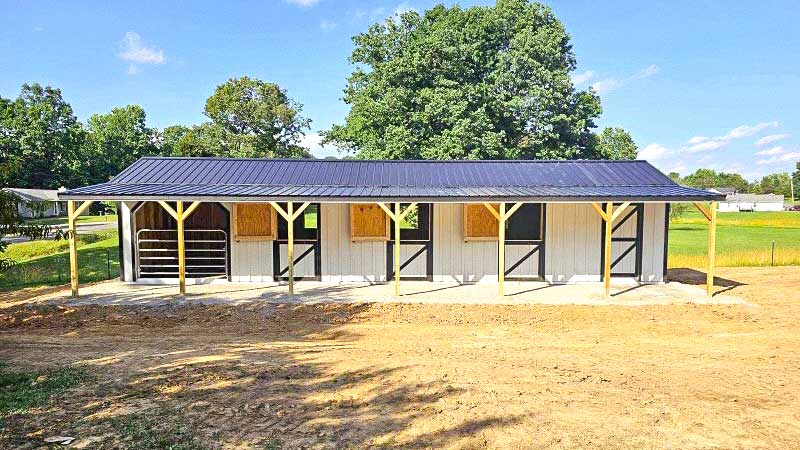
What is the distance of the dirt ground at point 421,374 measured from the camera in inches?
158

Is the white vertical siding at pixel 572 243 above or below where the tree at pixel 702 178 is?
below

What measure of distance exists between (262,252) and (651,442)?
938 cm

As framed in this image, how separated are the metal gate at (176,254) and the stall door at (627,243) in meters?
9.70

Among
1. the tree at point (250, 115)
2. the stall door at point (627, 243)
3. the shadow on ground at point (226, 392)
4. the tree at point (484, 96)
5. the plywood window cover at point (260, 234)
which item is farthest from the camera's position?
the tree at point (250, 115)

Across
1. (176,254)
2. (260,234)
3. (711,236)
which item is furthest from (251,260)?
(711,236)

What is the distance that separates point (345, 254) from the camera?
447 inches

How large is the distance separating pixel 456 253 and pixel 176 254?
720 cm

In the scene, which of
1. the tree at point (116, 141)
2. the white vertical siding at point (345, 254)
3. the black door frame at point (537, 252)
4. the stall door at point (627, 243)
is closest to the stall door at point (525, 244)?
the black door frame at point (537, 252)

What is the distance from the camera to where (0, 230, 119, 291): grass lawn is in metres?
12.3

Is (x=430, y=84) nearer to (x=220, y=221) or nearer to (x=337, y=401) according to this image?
(x=220, y=221)

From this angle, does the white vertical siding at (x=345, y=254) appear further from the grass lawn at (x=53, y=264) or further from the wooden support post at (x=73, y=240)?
the grass lawn at (x=53, y=264)

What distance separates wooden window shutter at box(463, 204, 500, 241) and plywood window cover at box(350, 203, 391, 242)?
1970mm

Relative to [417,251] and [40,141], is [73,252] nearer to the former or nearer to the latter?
[417,251]

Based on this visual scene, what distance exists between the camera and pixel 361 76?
85.6 ft
